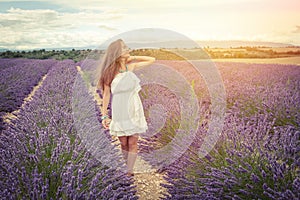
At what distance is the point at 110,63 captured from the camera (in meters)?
2.61

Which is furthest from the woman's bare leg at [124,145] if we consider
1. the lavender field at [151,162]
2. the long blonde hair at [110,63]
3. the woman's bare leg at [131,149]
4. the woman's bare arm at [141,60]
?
the woman's bare arm at [141,60]

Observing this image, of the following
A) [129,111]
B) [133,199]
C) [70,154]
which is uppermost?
[129,111]

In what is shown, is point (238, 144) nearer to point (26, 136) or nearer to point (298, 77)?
point (26, 136)

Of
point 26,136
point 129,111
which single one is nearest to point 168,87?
point 129,111

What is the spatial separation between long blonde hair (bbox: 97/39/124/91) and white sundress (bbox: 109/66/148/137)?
64 mm

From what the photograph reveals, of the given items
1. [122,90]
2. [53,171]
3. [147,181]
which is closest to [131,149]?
[147,181]

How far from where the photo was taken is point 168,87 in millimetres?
5328

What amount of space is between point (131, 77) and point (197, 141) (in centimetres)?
67

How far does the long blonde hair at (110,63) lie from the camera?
8.52ft

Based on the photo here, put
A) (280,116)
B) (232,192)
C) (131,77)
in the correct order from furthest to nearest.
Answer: (280,116) → (131,77) → (232,192)

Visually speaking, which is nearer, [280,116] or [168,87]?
[280,116]

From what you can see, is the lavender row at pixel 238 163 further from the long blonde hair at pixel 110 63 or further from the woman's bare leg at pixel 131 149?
the long blonde hair at pixel 110 63

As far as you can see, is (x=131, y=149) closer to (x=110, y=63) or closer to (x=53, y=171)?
(x=110, y=63)

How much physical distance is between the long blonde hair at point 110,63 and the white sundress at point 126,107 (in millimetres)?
64
